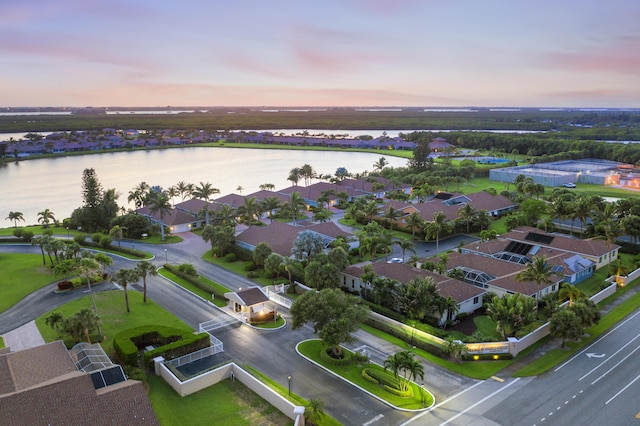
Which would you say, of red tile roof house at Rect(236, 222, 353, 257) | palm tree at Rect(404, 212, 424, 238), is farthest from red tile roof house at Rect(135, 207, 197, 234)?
palm tree at Rect(404, 212, 424, 238)

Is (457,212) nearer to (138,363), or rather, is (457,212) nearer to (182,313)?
(182,313)

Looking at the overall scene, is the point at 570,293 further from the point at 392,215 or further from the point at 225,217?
the point at 225,217

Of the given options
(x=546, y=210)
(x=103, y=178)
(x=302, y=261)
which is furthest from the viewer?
(x=103, y=178)

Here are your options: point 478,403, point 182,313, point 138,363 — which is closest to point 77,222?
point 182,313

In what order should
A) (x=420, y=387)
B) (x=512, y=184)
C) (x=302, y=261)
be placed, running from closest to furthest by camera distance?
(x=420, y=387) → (x=302, y=261) → (x=512, y=184)

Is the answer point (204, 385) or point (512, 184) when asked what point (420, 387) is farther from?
point (512, 184)

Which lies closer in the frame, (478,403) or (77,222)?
(478,403)
